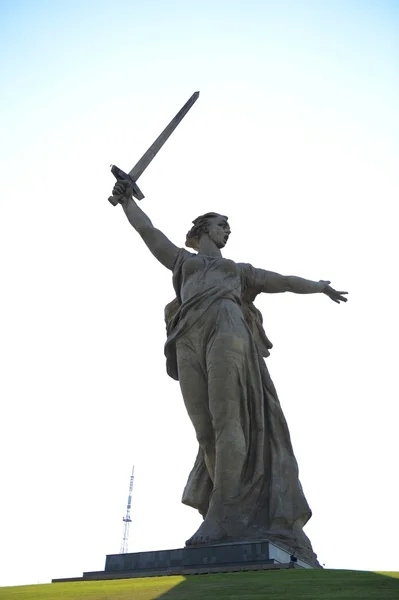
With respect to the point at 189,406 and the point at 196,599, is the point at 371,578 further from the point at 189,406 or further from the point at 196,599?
the point at 189,406

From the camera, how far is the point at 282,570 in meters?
10.0

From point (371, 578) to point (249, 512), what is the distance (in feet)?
11.8

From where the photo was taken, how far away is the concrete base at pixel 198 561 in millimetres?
10617

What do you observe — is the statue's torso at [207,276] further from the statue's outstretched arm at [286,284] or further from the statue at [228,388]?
the statue's outstretched arm at [286,284]

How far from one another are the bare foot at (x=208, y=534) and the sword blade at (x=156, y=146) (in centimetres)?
588

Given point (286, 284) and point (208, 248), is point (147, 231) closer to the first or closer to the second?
point (208, 248)

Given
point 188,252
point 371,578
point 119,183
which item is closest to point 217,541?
point 371,578

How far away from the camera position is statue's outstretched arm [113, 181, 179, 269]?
14.2m

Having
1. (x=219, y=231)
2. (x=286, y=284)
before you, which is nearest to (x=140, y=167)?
(x=219, y=231)

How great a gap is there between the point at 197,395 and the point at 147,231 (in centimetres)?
288

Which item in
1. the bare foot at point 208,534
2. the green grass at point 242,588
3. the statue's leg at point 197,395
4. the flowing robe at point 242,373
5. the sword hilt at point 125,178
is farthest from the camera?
the sword hilt at point 125,178

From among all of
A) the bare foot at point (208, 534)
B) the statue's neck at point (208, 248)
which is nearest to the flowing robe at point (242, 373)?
the bare foot at point (208, 534)

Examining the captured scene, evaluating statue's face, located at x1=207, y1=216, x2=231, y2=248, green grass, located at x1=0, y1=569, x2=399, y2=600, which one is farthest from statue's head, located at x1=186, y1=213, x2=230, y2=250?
green grass, located at x1=0, y1=569, x2=399, y2=600

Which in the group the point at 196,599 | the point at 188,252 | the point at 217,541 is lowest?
the point at 196,599
